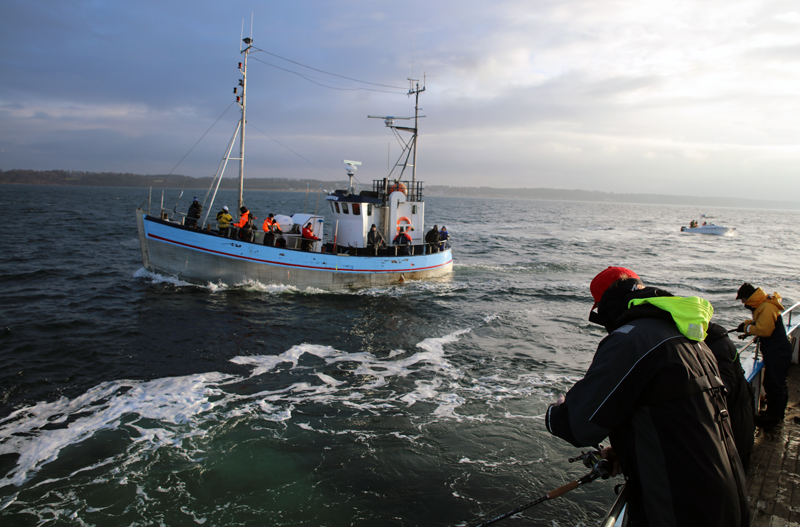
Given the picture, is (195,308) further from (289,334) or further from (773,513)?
(773,513)

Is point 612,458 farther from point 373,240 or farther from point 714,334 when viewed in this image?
point 373,240

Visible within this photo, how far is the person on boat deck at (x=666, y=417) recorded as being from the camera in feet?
6.64

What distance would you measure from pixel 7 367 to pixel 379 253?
1275 centimetres

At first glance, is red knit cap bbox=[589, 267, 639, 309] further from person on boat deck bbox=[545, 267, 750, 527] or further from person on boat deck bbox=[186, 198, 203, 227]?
person on boat deck bbox=[186, 198, 203, 227]

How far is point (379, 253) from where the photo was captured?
1922cm

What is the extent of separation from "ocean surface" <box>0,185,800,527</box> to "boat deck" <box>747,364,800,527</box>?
178 centimetres

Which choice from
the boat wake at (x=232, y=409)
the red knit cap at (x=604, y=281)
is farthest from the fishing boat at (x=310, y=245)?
the red knit cap at (x=604, y=281)

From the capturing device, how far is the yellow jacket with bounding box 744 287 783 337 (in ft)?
16.6

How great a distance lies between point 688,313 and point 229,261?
16338mm

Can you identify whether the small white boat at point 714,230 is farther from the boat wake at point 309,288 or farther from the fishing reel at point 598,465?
the fishing reel at point 598,465

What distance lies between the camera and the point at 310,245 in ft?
57.8

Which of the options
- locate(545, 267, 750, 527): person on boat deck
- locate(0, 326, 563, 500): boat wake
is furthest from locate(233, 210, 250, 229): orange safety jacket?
locate(545, 267, 750, 527): person on boat deck

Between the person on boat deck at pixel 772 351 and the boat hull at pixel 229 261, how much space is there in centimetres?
1426

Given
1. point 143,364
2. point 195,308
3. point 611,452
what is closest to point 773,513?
point 611,452
